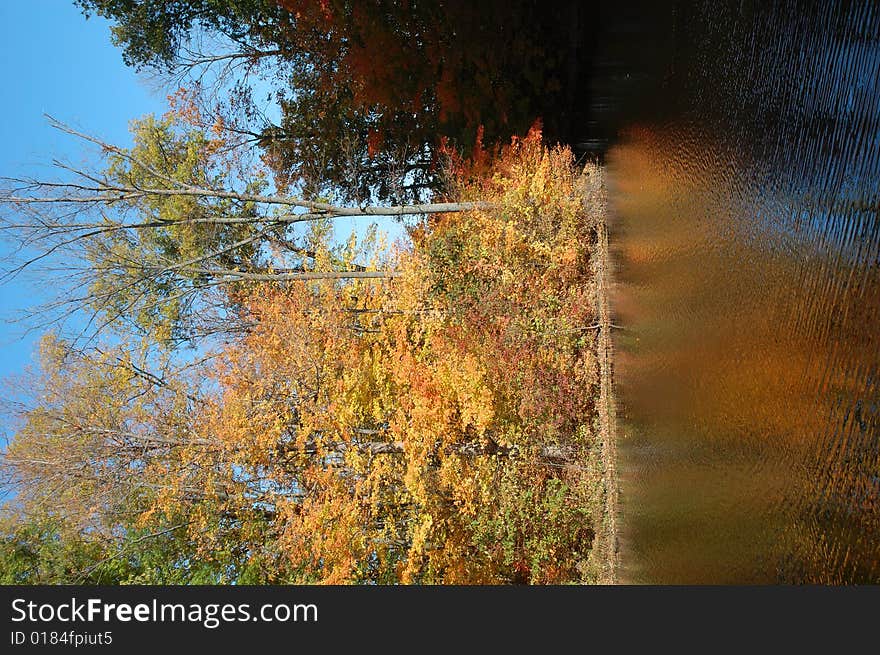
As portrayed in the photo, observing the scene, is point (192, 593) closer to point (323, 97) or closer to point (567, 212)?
point (567, 212)

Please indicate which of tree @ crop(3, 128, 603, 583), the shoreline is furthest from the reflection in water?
tree @ crop(3, 128, 603, 583)

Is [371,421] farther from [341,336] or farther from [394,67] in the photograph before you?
[394,67]

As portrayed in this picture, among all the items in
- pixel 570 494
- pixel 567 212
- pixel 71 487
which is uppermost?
pixel 567 212

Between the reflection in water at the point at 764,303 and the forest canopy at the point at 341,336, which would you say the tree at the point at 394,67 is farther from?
the reflection in water at the point at 764,303

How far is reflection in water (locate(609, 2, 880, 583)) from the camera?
4484mm

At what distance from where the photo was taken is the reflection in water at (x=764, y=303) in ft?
14.7

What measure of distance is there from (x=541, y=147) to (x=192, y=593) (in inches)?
353

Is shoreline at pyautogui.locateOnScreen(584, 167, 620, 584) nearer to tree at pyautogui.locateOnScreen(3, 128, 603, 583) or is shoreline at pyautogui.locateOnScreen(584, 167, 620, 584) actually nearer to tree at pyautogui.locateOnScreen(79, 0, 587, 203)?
tree at pyautogui.locateOnScreen(3, 128, 603, 583)

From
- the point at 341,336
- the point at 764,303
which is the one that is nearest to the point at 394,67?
the point at 341,336

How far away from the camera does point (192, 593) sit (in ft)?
20.3

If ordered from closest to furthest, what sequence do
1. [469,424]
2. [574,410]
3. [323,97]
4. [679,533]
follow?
1. [679,533]
2. [574,410]
3. [469,424]
4. [323,97]

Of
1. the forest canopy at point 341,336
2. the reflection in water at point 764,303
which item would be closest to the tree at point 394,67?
the forest canopy at point 341,336

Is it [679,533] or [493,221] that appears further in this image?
[493,221]

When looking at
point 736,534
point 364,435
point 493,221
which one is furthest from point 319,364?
point 736,534
